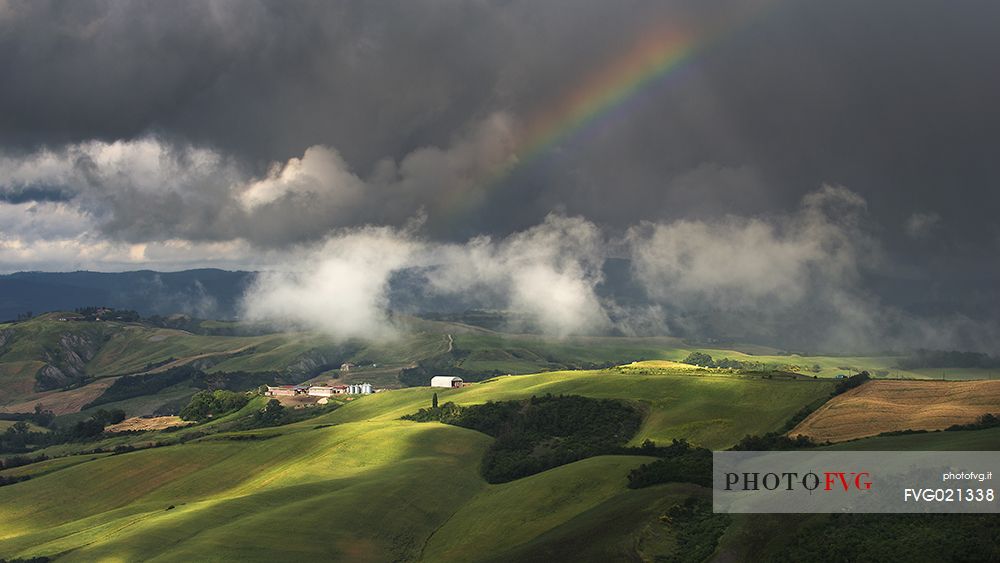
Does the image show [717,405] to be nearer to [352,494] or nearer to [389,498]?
[389,498]

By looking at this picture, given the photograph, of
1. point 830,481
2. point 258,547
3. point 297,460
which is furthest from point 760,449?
point 297,460

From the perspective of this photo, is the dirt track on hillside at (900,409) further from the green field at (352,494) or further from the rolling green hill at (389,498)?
the green field at (352,494)

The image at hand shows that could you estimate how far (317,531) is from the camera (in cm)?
10325

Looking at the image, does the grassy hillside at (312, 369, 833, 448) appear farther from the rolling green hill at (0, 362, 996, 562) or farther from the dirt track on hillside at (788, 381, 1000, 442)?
the dirt track on hillside at (788, 381, 1000, 442)

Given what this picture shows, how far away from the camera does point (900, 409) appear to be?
411ft

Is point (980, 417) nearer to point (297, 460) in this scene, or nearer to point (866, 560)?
point (866, 560)

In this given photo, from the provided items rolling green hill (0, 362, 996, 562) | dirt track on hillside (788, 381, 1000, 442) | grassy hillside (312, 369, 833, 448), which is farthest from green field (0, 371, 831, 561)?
dirt track on hillside (788, 381, 1000, 442)

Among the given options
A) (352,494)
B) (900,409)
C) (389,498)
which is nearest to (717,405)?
(900,409)

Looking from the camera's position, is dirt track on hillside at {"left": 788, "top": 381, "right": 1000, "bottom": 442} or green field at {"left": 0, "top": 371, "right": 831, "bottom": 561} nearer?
green field at {"left": 0, "top": 371, "right": 831, "bottom": 561}

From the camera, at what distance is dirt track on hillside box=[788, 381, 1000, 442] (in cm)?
11225

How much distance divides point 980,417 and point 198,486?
474ft

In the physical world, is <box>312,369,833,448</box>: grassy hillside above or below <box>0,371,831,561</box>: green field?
above

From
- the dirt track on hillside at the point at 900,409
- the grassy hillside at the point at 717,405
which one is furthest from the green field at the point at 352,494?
the dirt track on hillside at the point at 900,409

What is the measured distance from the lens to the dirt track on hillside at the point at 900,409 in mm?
112250
